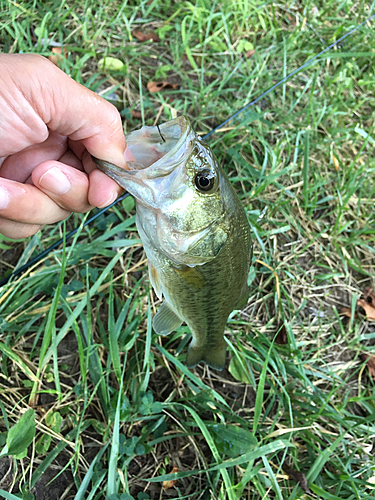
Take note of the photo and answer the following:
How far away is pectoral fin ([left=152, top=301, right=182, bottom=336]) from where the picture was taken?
2.17 m

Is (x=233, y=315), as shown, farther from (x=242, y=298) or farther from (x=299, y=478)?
(x=299, y=478)

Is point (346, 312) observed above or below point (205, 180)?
below

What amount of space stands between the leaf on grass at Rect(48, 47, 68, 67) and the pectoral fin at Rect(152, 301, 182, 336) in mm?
2181

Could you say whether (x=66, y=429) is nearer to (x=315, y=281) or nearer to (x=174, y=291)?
(x=174, y=291)

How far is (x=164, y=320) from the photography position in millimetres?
2197

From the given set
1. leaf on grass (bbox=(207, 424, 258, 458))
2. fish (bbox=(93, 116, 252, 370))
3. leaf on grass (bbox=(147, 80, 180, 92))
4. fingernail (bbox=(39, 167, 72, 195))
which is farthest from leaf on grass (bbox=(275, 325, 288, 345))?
leaf on grass (bbox=(147, 80, 180, 92))

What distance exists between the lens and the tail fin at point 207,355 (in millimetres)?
2391

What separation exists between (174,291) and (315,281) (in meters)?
1.91

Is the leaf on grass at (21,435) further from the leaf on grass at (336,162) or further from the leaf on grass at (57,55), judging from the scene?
the leaf on grass at (336,162)

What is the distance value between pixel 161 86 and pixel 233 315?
2224 mm

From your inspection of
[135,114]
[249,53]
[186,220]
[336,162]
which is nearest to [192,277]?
[186,220]

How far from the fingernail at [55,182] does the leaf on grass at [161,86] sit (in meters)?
2.15

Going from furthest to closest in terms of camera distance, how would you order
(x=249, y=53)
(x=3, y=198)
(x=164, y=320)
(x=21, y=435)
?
(x=249, y=53)
(x=164, y=320)
(x=21, y=435)
(x=3, y=198)

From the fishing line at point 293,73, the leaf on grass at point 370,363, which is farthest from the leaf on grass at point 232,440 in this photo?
the fishing line at point 293,73
